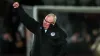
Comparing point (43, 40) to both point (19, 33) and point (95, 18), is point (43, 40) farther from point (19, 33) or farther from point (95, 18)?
point (95, 18)

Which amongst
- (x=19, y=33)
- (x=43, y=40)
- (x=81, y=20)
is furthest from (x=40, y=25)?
(x=81, y=20)

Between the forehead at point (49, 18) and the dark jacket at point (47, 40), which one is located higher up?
the forehead at point (49, 18)

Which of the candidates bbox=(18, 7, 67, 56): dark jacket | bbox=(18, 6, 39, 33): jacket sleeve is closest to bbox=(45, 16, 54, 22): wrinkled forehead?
bbox=(18, 7, 67, 56): dark jacket

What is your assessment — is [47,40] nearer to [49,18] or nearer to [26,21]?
[49,18]

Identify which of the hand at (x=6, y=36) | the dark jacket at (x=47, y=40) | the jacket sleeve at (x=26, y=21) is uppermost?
the jacket sleeve at (x=26, y=21)

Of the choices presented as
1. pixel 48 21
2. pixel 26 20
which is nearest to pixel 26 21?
pixel 26 20

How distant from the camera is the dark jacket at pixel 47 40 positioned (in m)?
7.51

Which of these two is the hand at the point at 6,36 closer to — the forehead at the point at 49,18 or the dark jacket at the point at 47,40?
the dark jacket at the point at 47,40

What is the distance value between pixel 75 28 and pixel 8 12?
269cm

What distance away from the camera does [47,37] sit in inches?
297

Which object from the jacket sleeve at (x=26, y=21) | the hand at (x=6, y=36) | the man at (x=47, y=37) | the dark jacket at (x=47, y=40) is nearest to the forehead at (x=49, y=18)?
the man at (x=47, y=37)

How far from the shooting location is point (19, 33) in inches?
609

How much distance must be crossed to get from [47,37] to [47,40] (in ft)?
0.18

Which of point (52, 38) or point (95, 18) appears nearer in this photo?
point (52, 38)
